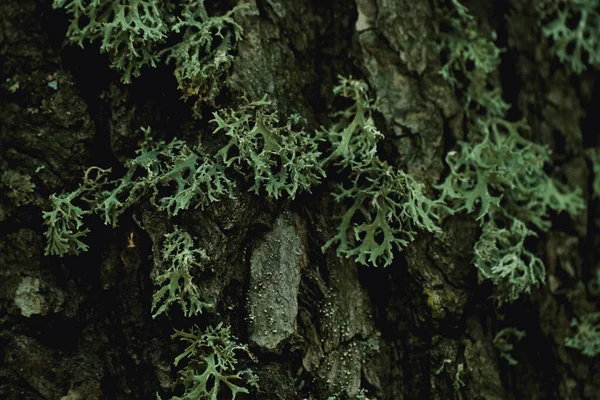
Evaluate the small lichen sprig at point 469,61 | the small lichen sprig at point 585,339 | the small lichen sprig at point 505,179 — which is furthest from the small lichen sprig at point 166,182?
the small lichen sprig at point 585,339

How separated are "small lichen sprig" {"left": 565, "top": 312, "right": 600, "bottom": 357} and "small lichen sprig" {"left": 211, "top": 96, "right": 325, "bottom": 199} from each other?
1288mm

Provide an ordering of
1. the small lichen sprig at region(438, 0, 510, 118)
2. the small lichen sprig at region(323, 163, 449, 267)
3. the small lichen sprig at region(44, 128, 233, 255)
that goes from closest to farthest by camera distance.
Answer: the small lichen sprig at region(44, 128, 233, 255), the small lichen sprig at region(323, 163, 449, 267), the small lichen sprig at region(438, 0, 510, 118)

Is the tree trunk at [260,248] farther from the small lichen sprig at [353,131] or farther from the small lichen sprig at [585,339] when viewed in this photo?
the small lichen sprig at [585,339]

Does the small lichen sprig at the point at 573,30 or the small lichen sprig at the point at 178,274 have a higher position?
the small lichen sprig at the point at 573,30

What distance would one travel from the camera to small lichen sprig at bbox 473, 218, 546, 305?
7.80 feet

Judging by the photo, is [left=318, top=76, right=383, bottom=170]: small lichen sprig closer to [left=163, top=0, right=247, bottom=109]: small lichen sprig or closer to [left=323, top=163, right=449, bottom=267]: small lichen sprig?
[left=323, top=163, right=449, bottom=267]: small lichen sprig

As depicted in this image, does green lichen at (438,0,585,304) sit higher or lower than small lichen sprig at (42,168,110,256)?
higher

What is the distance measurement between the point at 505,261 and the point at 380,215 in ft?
1.67

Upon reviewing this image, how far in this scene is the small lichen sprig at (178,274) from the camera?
206 cm

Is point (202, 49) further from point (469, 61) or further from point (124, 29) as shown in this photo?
point (469, 61)

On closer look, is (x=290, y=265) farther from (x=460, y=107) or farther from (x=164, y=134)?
(x=460, y=107)

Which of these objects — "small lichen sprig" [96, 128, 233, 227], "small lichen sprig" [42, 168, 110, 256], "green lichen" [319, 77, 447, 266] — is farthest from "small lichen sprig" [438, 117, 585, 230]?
"small lichen sprig" [42, 168, 110, 256]

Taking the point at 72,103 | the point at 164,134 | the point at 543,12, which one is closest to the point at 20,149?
the point at 72,103

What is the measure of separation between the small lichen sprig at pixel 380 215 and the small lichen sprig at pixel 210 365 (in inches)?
19.2
